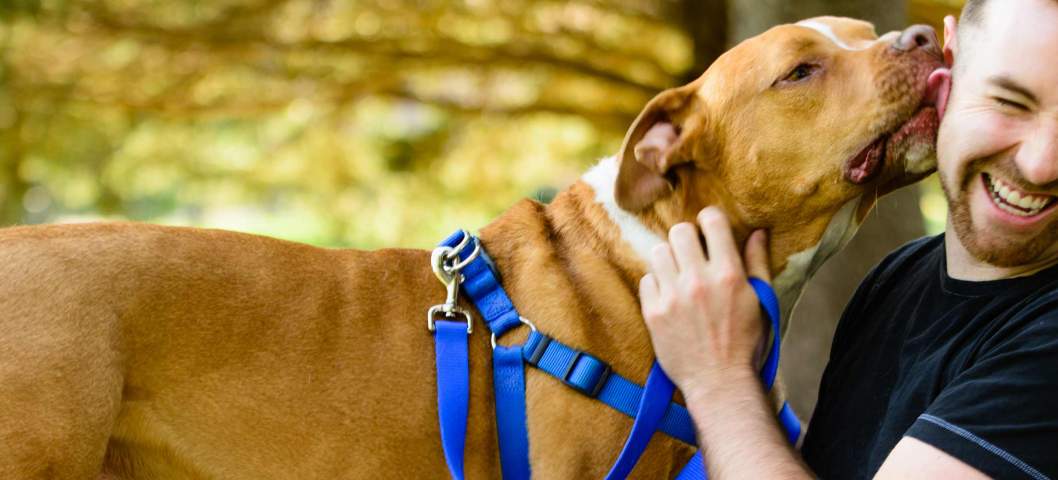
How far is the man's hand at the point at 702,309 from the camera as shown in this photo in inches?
119

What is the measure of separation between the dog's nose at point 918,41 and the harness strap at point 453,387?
4.96 feet

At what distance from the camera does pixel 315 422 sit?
3100 millimetres

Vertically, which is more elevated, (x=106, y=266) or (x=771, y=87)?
(x=771, y=87)

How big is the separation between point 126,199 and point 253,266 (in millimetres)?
5081

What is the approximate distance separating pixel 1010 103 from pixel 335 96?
501cm

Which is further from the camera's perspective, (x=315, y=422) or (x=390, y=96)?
(x=390, y=96)

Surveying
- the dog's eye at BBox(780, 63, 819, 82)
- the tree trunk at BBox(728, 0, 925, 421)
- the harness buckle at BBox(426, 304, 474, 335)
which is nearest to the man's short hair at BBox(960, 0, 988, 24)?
the dog's eye at BBox(780, 63, 819, 82)

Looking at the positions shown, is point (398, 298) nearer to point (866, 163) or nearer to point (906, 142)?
point (866, 163)

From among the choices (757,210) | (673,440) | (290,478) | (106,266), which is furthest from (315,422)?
(757,210)

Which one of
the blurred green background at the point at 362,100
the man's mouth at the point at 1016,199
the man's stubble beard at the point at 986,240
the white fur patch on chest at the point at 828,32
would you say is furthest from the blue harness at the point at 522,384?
the blurred green background at the point at 362,100

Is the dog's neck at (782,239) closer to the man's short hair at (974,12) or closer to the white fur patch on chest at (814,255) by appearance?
the white fur patch on chest at (814,255)

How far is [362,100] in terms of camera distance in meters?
7.25

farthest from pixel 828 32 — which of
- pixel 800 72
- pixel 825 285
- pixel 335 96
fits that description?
pixel 335 96

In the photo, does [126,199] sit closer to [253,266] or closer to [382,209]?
[382,209]
